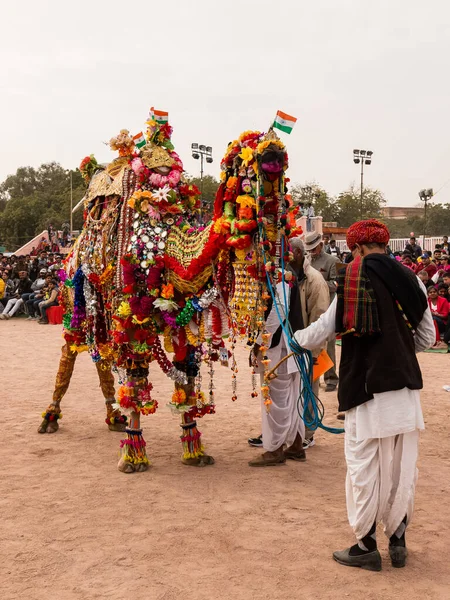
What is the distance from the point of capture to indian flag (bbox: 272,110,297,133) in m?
4.75

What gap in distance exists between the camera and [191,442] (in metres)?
5.95

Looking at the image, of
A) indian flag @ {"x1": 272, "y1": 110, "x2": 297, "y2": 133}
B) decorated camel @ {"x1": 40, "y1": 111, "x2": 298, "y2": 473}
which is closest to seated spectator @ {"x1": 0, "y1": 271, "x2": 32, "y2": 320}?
decorated camel @ {"x1": 40, "y1": 111, "x2": 298, "y2": 473}

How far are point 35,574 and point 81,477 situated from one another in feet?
5.81

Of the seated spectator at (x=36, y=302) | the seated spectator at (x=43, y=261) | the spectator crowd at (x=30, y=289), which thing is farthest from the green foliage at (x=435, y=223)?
the seated spectator at (x=36, y=302)

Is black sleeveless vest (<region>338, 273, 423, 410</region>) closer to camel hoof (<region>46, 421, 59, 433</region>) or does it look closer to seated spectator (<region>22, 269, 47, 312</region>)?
camel hoof (<region>46, 421, 59, 433</region>)

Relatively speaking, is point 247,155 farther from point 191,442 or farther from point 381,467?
point 191,442

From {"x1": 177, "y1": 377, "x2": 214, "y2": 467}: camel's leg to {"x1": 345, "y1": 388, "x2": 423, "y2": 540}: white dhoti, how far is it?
88.6 inches

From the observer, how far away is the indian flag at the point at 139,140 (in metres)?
6.37

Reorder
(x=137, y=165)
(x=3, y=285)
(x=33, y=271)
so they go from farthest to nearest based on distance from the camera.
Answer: (x=33, y=271), (x=3, y=285), (x=137, y=165)

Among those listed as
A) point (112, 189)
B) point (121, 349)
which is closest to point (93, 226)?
point (112, 189)

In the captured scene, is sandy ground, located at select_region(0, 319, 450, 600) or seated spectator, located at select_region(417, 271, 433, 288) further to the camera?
seated spectator, located at select_region(417, 271, 433, 288)

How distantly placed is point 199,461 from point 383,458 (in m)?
2.43

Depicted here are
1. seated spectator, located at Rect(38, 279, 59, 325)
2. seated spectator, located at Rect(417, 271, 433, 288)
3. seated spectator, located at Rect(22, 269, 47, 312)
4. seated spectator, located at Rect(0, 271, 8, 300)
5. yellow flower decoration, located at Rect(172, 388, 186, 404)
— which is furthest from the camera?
seated spectator, located at Rect(0, 271, 8, 300)

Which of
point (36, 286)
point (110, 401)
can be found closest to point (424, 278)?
point (110, 401)
